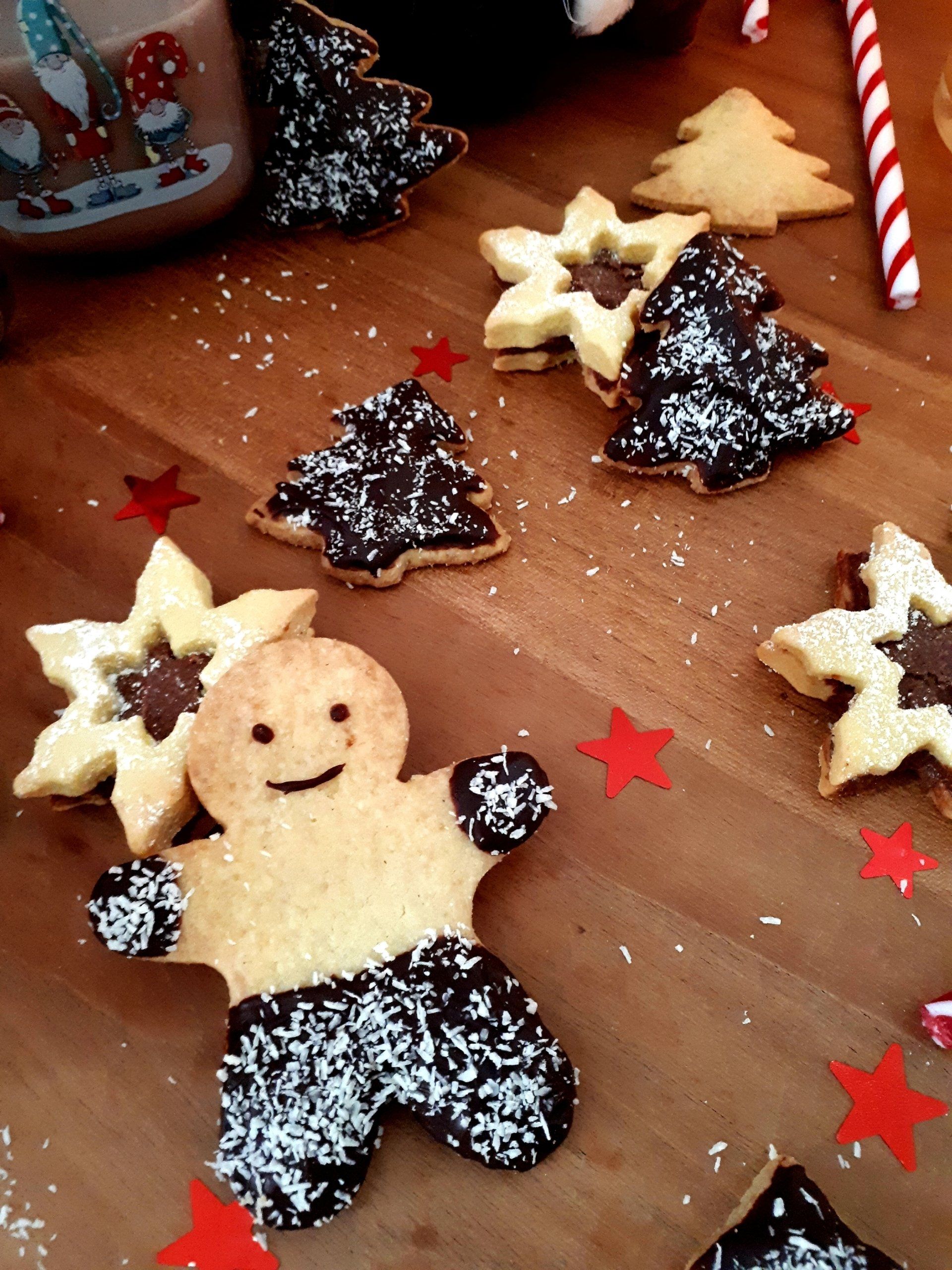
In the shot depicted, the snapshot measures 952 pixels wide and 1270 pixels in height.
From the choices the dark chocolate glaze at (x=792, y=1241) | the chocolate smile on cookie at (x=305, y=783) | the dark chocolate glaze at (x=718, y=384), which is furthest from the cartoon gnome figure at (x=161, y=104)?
the dark chocolate glaze at (x=792, y=1241)

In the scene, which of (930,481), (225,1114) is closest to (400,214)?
(930,481)

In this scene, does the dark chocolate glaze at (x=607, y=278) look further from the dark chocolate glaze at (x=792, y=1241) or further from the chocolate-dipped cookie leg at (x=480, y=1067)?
the dark chocolate glaze at (x=792, y=1241)

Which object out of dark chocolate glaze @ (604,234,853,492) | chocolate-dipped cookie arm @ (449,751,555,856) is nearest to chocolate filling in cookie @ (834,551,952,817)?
dark chocolate glaze @ (604,234,853,492)

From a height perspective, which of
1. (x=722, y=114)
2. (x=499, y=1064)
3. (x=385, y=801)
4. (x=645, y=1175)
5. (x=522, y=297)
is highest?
(x=722, y=114)

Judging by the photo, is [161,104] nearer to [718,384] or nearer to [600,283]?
[600,283]

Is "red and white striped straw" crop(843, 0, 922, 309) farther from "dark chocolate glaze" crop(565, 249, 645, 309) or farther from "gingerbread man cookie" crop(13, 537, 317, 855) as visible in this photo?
"gingerbread man cookie" crop(13, 537, 317, 855)

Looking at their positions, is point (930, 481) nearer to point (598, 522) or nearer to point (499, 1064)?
point (598, 522)
